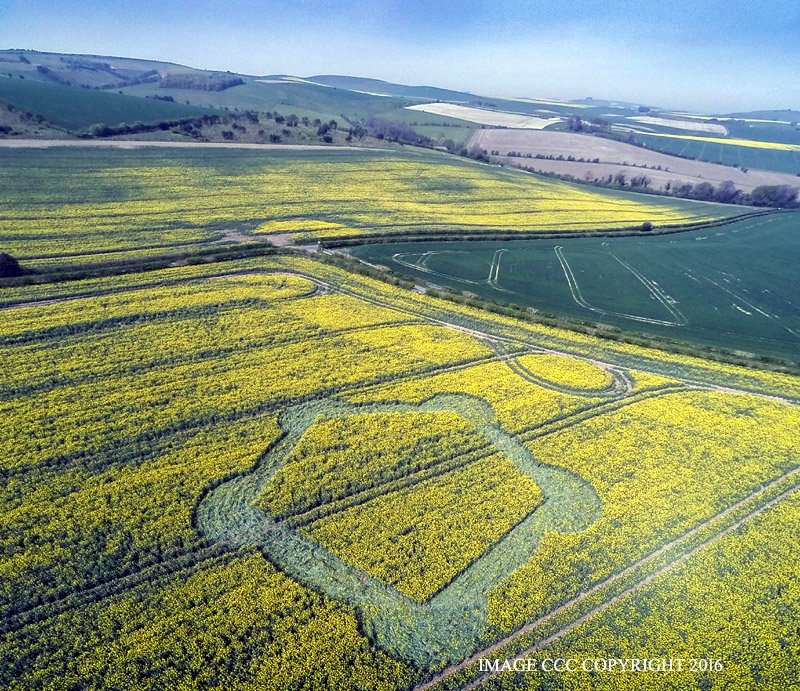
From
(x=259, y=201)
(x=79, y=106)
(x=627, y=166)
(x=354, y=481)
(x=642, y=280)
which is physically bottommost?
(x=354, y=481)

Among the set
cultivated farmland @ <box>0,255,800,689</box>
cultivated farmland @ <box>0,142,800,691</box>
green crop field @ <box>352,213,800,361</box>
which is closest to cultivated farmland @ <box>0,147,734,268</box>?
cultivated farmland @ <box>0,142,800,691</box>

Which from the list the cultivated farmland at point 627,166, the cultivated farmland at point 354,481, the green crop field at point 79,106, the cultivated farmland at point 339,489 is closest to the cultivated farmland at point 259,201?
the cultivated farmland at point 354,481

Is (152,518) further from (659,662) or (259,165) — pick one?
(259,165)

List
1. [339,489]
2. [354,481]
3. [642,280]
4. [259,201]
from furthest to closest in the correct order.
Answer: [259,201] < [642,280] < [354,481] < [339,489]

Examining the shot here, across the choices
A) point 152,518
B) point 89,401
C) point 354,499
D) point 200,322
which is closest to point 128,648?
point 152,518

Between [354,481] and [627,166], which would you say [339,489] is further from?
[627,166]

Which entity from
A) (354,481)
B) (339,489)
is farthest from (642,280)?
(339,489)
